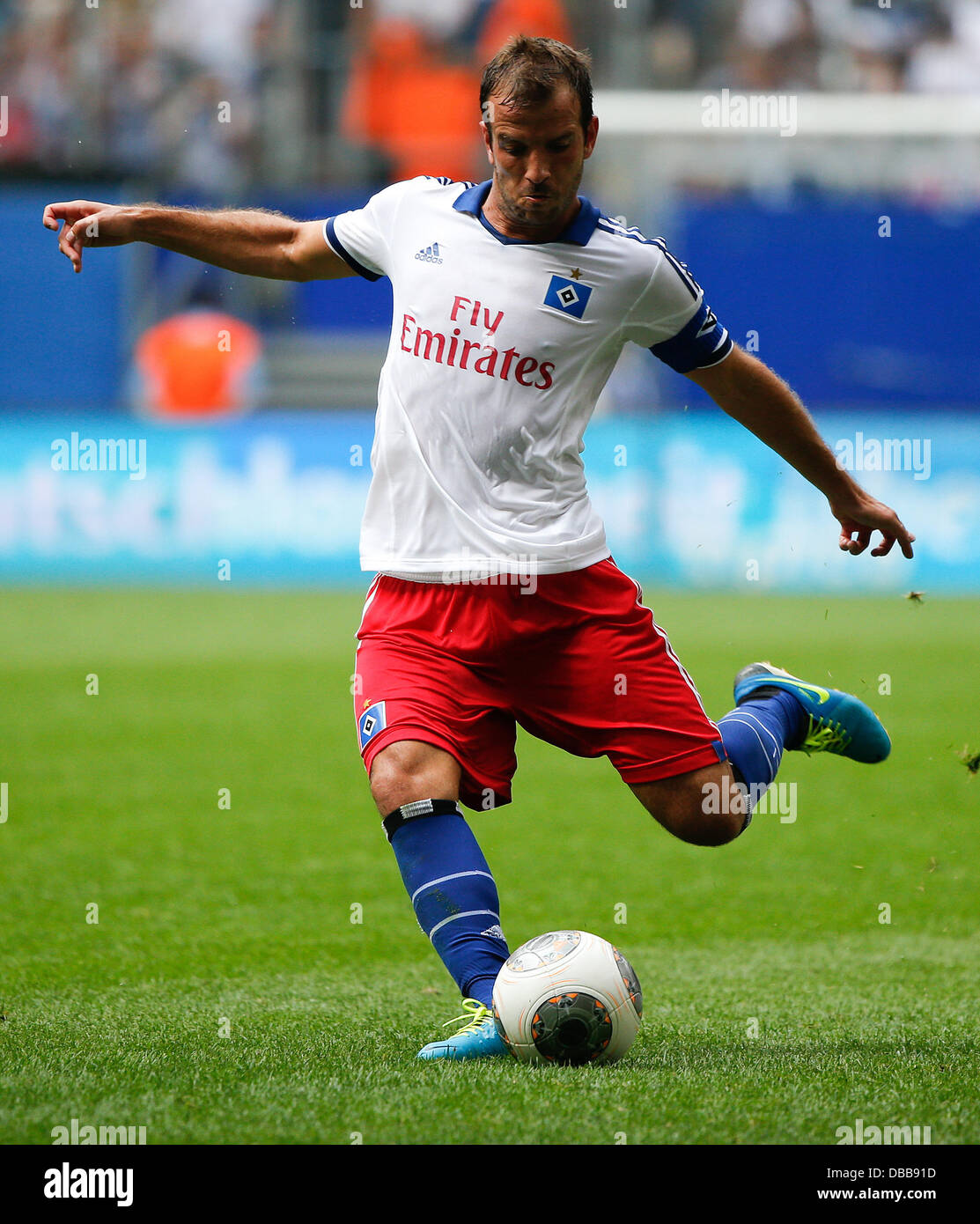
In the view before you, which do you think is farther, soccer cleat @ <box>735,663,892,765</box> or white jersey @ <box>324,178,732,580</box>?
soccer cleat @ <box>735,663,892,765</box>

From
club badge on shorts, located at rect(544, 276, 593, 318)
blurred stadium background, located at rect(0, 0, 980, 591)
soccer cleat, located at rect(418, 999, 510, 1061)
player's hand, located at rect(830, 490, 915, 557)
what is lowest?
soccer cleat, located at rect(418, 999, 510, 1061)

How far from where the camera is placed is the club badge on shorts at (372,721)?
12.6ft

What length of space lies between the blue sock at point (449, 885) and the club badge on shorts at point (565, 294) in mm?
1219

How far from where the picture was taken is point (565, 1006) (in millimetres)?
3566

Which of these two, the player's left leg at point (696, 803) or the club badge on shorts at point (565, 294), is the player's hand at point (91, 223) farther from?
the player's left leg at point (696, 803)

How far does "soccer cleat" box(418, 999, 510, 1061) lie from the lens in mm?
3641

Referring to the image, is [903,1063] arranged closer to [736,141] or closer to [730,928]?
[730,928]

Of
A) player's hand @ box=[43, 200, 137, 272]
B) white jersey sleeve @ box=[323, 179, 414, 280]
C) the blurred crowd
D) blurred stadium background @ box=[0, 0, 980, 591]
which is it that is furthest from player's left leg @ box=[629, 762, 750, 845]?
the blurred crowd

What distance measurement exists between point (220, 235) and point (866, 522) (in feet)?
6.05

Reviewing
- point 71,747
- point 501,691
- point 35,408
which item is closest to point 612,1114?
point 501,691

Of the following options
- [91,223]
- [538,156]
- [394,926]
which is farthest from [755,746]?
[91,223]

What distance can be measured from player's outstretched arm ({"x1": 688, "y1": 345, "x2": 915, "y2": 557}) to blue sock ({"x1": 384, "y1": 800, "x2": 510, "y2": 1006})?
50.6 inches

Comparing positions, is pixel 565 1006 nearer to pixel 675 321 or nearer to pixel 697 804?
pixel 697 804

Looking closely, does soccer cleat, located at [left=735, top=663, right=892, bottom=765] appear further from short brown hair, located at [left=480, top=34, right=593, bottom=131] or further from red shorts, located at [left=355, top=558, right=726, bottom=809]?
short brown hair, located at [left=480, top=34, right=593, bottom=131]
